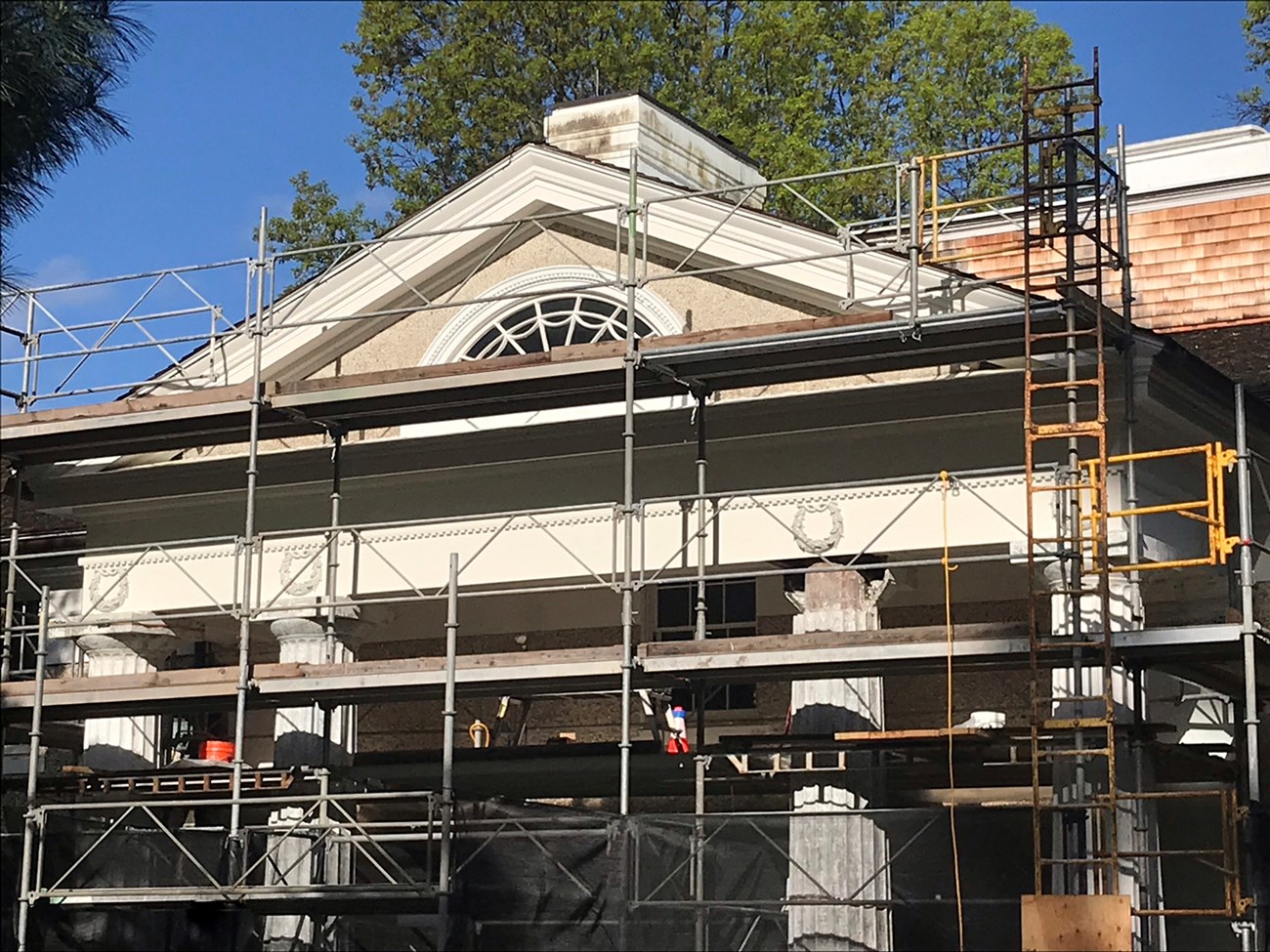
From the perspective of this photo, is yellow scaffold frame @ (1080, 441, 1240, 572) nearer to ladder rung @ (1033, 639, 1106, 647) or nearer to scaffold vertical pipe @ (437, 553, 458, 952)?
ladder rung @ (1033, 639, 1106, 647)

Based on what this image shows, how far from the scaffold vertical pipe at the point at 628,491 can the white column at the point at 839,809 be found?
1330 mm

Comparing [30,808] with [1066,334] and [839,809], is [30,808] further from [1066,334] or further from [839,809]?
[1066,334]

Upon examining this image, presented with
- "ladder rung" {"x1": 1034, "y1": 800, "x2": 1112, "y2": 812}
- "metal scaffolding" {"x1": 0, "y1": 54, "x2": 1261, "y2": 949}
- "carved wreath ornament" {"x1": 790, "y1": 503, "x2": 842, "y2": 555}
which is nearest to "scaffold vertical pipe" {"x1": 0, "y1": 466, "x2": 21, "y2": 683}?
"metal scaffolding" {"x1": 0, "y1": 54, "x2": 1261, "y2": 949}

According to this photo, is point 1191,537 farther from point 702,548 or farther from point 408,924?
point 408,924

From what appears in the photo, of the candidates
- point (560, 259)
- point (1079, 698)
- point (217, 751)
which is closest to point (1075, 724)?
point (1079, 698)

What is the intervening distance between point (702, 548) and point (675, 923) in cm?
319

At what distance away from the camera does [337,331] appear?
2033 centimetres

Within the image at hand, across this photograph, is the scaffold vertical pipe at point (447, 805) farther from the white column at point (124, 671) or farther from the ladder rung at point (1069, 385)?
the ladder rung at point (1069, 385)

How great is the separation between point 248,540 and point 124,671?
2.49 m

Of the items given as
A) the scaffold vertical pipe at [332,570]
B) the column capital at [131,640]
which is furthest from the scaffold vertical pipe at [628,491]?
the column capital at [131,640]

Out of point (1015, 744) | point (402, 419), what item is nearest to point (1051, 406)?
point (1015, 744)

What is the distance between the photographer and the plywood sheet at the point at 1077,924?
14.8 meters

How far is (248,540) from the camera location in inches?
753

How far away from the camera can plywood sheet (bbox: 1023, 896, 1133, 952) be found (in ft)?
48.6
